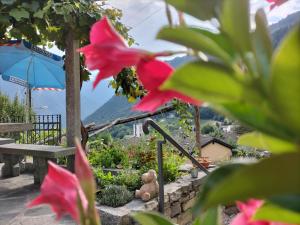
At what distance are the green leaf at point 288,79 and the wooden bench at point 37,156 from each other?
3754 millimetres

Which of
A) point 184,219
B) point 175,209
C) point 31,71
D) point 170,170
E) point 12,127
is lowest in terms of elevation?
point 184,219

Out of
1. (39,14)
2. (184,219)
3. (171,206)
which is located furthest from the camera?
(184,219)

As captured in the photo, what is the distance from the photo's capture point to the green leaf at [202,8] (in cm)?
20

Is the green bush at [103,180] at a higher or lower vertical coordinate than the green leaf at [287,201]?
lower

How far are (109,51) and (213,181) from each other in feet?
0.42

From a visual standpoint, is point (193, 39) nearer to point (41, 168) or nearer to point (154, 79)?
point (154, 79)

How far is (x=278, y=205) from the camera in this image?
0.18m

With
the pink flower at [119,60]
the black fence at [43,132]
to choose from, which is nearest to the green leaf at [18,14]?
the pink flower at [119,60]

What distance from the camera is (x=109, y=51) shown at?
273 millimetres

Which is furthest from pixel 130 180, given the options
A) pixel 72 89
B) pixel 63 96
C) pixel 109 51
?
pixel 63 96

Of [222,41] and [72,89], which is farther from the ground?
[72,89]

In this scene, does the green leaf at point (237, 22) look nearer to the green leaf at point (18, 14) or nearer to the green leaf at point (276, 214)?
the green leaf at point (276, 214)

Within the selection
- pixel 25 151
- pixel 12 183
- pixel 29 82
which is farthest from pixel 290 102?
pixel 29 82

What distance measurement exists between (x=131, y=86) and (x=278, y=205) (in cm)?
466
